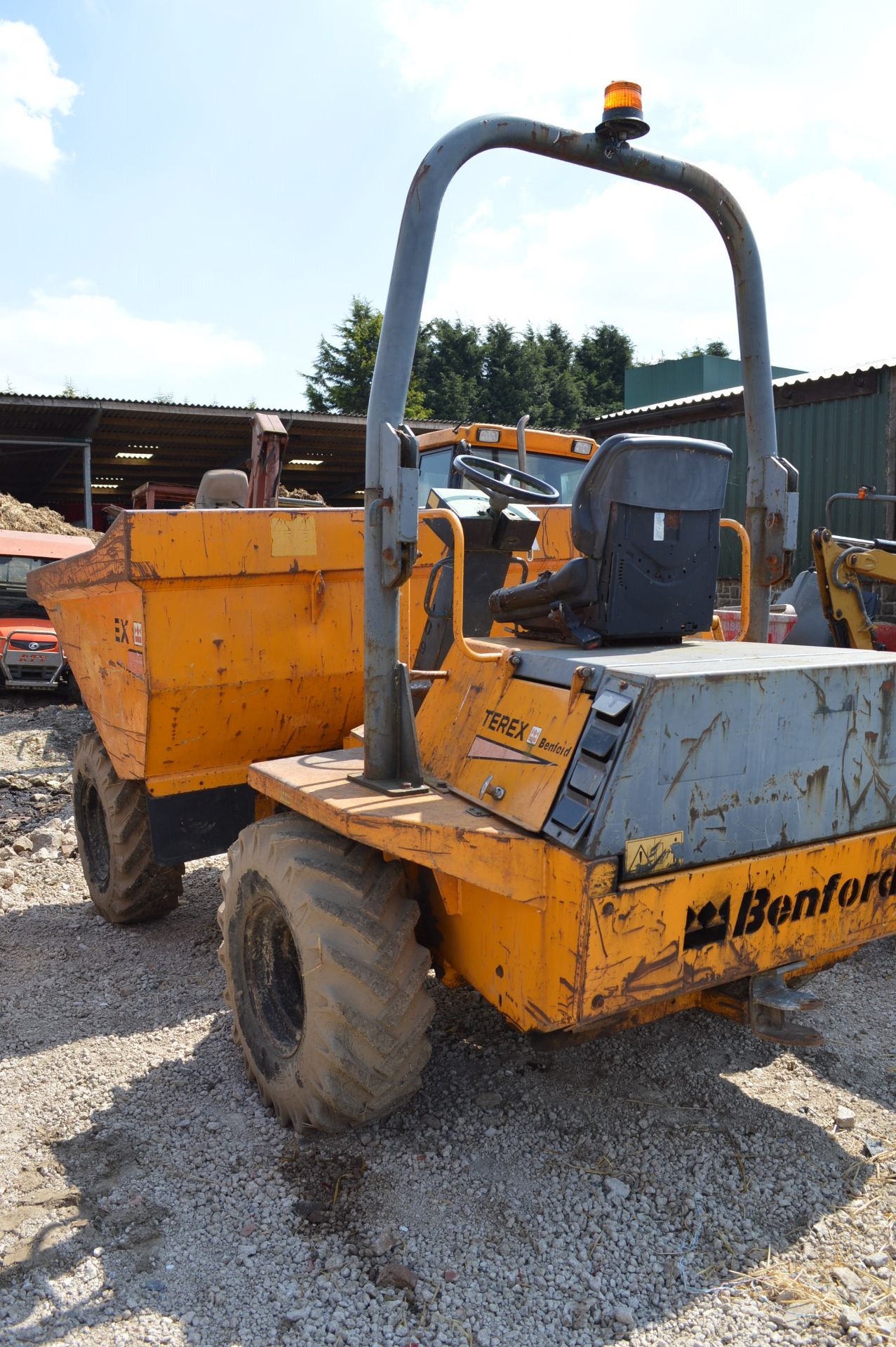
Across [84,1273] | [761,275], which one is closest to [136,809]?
[84,1273]

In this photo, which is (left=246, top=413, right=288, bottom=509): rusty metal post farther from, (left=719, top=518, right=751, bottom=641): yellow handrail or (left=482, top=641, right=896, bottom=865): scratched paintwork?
(left=482, top=641, right=896, bottom=865): scratched paintwork

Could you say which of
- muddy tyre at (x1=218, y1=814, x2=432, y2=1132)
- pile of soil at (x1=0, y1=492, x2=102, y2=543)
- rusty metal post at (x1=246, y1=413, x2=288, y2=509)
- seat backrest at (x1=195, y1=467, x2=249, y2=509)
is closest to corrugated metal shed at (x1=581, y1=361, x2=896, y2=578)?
rusty metal post at (x1=246, y1=413, x2=288, y2=509)

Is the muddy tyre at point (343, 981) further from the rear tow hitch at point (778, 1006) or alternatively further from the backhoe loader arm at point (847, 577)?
the backhoe loader arm at point (847, 577)

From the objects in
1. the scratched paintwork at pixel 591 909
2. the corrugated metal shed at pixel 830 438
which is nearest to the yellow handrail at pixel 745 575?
the scratched paintwork at pixel 591 909

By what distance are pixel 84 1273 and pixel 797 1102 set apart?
6.96 ft

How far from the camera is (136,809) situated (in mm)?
4680

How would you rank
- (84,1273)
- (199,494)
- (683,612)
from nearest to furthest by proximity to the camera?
1. (84,1273)
2. (683,612)
3. (199,494)

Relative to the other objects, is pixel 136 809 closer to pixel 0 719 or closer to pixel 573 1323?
pixel 573 1323

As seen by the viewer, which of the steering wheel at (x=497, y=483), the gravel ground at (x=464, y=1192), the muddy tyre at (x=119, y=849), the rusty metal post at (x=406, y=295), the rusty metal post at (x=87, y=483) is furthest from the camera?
the rusty metal post at (x=87, y=483)

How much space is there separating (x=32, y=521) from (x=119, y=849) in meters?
11.1

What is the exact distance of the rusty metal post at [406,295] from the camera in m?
2.65

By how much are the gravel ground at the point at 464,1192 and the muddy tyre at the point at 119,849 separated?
756 millimetres

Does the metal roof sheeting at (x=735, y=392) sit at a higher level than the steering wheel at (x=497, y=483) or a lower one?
higher

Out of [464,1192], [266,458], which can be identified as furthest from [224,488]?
[464,1192]
